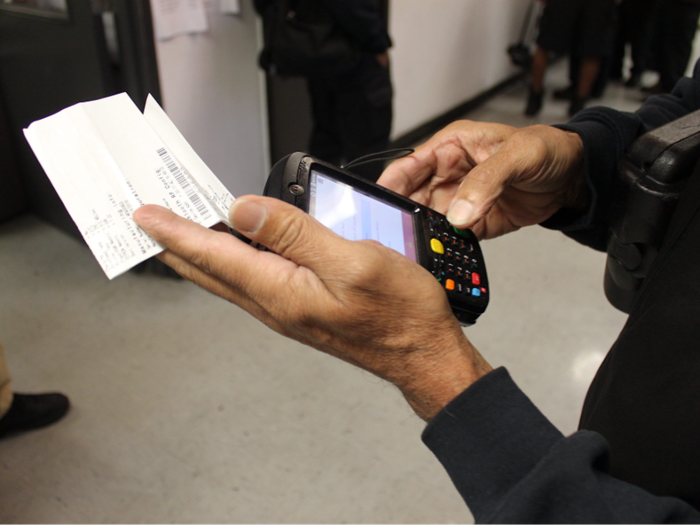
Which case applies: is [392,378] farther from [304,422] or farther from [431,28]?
[431,28]

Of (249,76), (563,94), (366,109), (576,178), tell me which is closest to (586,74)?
(563,94)

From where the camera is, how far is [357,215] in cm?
59

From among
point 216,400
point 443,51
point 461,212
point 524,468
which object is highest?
point 461,212

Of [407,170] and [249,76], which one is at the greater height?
[407,170]

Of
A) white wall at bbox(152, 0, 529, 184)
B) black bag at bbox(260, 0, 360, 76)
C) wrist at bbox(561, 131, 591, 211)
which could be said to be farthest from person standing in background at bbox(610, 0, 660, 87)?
wrist at bbox(561, 131, 591, 211)

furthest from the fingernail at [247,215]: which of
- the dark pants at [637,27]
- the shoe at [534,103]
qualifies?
the dark pants at [637,27]

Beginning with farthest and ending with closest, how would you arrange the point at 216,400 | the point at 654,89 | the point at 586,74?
the point at 654,89 < the point at 586,74 < the point at 216,400

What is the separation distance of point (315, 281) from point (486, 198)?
0.74 feet

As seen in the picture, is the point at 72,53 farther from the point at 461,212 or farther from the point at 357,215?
the point at 461,212

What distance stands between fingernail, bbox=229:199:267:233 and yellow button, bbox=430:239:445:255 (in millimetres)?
236

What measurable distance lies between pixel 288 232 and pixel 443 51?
268 centimetres

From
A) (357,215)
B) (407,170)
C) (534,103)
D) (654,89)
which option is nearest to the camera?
(357,215)

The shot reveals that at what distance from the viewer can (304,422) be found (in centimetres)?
125

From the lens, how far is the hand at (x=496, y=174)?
561mm
